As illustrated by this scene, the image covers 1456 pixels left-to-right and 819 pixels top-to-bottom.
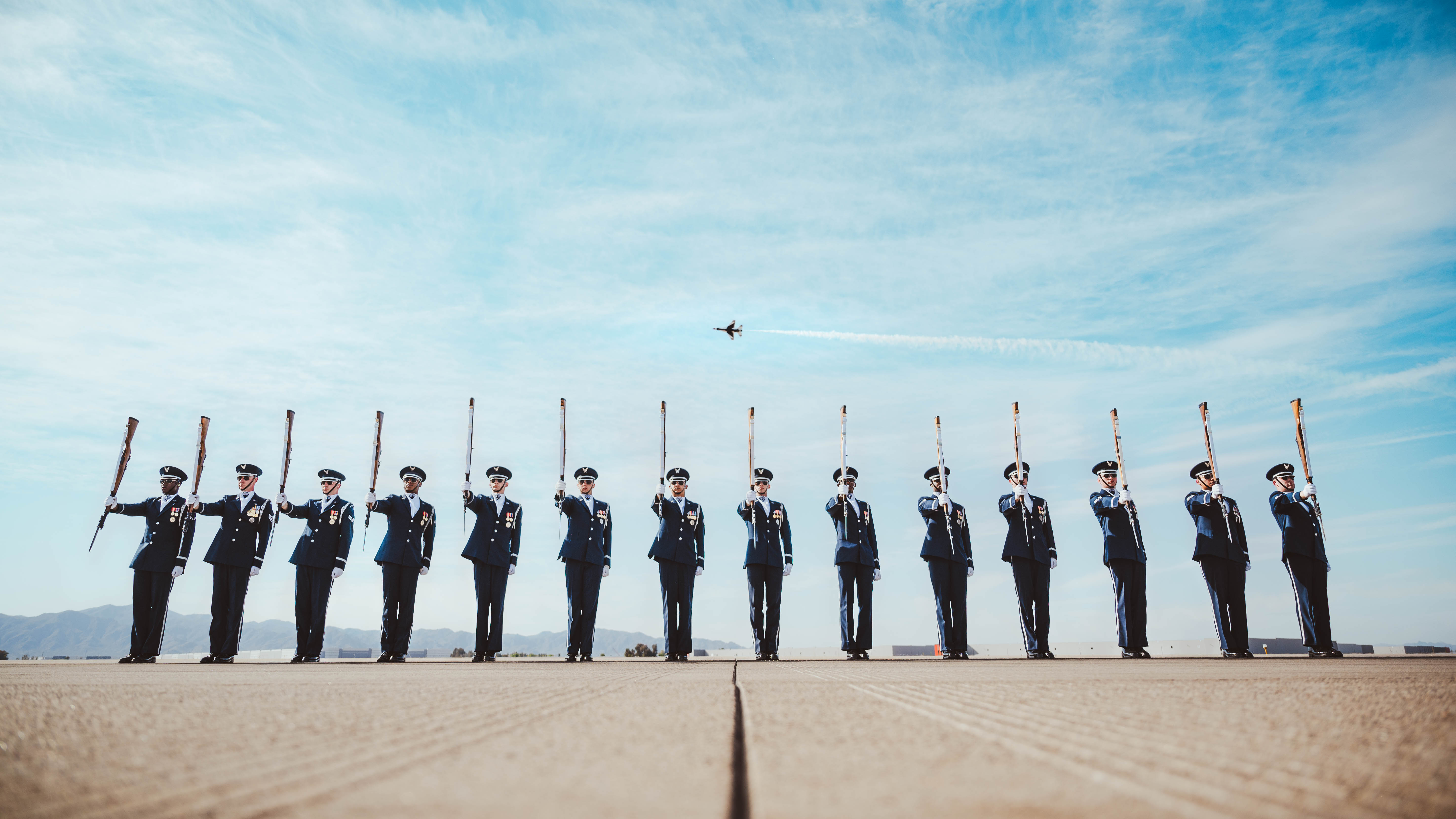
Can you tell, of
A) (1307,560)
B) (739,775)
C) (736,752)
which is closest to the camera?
(739,775)

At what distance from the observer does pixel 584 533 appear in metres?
12.0

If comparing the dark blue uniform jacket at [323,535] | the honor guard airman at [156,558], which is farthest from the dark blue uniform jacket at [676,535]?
the honor guard airman at [156,558]

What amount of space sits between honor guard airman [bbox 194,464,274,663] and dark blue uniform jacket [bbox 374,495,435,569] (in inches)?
67.6

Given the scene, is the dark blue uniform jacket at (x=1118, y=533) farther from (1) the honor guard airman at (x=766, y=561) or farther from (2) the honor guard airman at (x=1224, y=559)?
(1) the honor guard airman at (x=766, y=561)

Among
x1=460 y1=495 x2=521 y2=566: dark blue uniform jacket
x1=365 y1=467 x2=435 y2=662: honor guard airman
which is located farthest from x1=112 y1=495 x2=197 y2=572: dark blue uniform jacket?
x1=460 y1=495 x2=521 y2=566: dark blue uniform jacket

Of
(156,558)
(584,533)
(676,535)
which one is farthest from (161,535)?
(676,535)

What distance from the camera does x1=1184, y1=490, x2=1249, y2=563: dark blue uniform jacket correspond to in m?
11.2

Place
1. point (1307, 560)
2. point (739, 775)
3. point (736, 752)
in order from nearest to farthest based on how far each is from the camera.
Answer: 1. point (739, 775)
2. point (736, 752)
3. point (1307, 560)

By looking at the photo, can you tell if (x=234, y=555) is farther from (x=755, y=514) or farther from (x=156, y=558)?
(x=755, y=514)

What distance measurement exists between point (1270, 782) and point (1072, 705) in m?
1.50

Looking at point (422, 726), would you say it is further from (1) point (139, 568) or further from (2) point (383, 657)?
(1) point (139, 568)

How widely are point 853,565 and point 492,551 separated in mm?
5657

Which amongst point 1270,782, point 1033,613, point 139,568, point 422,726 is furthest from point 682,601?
point 1270,782

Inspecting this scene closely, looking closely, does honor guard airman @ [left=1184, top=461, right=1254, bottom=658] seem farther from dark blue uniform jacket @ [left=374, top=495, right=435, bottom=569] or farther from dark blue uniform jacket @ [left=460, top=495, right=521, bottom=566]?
dark blue uniform jacket @ [left=374, top=495, right=435, bottom=569]
